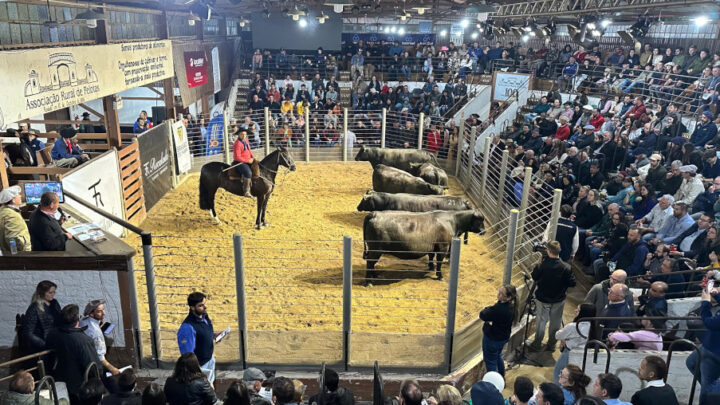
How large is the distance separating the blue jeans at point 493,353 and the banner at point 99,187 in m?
6.74

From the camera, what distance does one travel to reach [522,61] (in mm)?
22891

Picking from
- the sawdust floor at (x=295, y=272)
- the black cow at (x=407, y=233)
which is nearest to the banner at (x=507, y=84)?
the sawdust floor at (x=295, y=272)

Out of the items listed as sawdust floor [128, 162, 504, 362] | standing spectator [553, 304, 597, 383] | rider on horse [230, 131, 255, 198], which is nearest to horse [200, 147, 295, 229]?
rider on horse [230, 131, 255, 198]

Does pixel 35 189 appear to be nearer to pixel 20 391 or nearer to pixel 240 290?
pixel 240 290

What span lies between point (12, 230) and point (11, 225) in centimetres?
7

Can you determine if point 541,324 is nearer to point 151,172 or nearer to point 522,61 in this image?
A: point 151,172

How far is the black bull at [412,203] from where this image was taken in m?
10.6

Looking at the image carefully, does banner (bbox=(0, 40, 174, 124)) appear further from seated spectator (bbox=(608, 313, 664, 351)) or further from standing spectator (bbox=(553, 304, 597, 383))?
seated spectator (bbox=(608, 313, 664, 351))

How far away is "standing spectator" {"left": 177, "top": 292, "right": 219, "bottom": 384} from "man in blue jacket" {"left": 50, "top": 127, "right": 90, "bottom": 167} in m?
5.79

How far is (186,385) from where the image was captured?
4.29m

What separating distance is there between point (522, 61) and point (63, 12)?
17.7 m

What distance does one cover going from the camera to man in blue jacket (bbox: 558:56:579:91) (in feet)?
62.1

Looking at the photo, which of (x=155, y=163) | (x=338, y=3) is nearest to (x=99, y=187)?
(x=155, y=163)

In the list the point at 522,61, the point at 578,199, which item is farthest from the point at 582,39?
the point at 578,199
